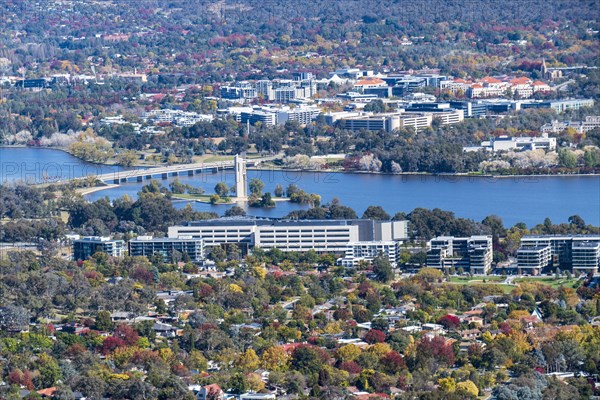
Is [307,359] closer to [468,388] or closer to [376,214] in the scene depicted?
[468,388]

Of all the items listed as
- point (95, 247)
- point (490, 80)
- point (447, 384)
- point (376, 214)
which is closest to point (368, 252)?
point (376, 214)

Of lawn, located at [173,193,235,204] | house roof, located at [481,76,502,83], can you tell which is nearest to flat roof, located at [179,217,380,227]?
lawn, located at [173,193,235,204]

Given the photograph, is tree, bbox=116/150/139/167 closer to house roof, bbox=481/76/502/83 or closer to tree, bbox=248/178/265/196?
tree, bbox=248/178/265/196

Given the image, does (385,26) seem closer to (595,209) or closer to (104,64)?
(104,64)

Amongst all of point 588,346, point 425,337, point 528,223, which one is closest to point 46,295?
point 425,337

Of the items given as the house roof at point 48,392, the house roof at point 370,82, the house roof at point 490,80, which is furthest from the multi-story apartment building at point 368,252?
the house roof at point 490,80

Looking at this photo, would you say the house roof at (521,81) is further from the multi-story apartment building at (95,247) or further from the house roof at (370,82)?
the multi-story apartment building at (95,247)
